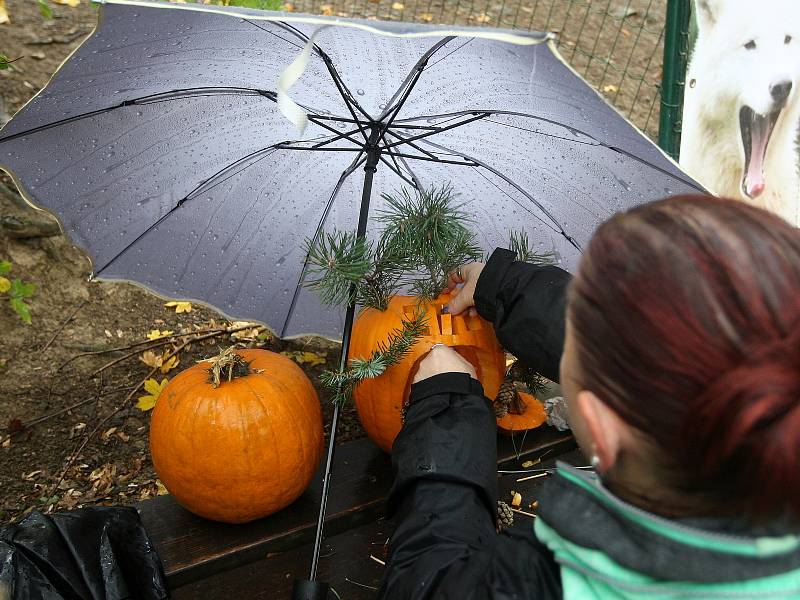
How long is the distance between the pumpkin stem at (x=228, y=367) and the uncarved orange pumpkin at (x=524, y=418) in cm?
99

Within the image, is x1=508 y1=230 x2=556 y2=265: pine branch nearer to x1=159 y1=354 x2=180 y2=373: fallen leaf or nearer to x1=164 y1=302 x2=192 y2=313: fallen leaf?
x1=159 y1=354 x2=180 y2=373: fallen leaf

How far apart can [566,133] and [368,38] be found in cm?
64

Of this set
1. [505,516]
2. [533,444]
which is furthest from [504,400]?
[505,516]

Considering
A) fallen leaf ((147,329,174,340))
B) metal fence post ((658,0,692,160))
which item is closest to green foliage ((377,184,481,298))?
fallen leaf ((147,329,174,340))

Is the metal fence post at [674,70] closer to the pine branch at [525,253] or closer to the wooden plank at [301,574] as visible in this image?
the pine branch at [525,253]

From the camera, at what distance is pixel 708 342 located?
0.90 meters

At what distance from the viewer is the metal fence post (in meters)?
3.36

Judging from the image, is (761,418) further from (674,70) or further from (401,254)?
(674,70)

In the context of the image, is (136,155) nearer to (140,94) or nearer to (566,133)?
(140,94)

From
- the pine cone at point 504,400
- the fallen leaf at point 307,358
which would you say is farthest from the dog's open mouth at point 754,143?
the fallen leaf at point 307,358

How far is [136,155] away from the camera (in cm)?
218

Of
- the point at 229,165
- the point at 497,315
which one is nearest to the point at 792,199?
the point at 497,315

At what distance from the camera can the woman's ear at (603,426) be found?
1.05 metres

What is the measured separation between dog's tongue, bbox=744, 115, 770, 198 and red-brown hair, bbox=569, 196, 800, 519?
254 cm
